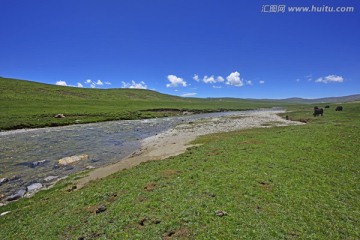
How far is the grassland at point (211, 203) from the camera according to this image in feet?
34.1

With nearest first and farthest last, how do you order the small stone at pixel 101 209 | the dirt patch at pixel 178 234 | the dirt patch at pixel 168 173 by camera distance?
the dirt patch at pixel 178 234 → the small stone at pixel 101 209 → the dirt patch at pixel 168 173

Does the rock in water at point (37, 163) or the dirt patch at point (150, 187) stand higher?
the dirt patch at point (150, 187)

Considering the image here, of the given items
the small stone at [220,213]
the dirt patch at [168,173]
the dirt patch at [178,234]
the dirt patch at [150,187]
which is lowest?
the dirt patch at [178,234]

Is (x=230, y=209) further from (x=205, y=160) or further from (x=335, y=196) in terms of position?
(x=205, y=160)

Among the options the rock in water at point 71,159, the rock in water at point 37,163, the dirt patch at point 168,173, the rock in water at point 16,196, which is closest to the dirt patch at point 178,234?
the dirt patch at point 168,173

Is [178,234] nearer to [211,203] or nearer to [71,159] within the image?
[211,203]

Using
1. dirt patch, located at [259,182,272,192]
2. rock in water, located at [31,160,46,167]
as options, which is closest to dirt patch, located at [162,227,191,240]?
dirt patch, located at [259,182,272,192]

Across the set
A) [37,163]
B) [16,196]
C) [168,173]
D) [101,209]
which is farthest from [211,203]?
[37,163]

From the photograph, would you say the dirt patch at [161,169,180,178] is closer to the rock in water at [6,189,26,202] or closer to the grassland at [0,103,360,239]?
the grassland at [0,103,360,239]

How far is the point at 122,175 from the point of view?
20.0m

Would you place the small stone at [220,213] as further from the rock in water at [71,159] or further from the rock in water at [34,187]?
the rock in water at [71,159]

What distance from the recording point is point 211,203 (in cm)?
1227

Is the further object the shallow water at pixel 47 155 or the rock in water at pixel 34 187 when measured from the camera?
the shallow water at pixel 47 155

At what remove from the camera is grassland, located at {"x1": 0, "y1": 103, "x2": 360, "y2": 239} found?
10.4m
